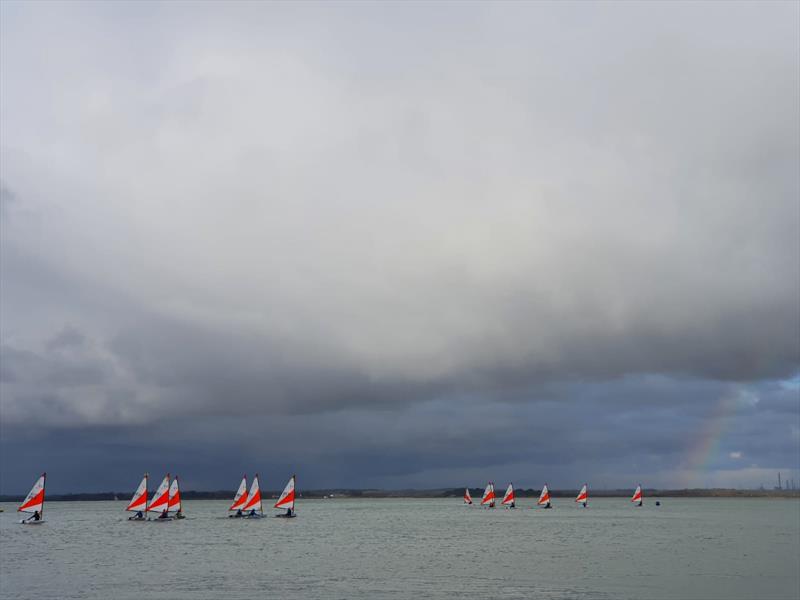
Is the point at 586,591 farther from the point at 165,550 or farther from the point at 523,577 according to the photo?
the point at 165,550

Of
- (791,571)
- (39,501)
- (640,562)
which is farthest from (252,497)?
(791,571)

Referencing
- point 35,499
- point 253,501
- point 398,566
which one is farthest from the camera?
point 253,501

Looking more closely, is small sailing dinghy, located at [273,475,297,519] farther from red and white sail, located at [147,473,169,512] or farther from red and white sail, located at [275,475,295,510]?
red and white sail, located at [147,473,169,512]

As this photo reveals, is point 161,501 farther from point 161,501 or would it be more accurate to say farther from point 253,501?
point 253,501

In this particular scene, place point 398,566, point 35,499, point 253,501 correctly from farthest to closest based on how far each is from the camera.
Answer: point 253,501 → point 35,499 → point 398,566

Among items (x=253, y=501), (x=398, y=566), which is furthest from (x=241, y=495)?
(x=398, y=566)

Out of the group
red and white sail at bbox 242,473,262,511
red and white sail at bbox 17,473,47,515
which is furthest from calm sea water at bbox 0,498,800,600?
red and white sail at bbox 242,473,262,511

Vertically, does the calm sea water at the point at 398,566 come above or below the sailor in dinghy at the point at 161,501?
below

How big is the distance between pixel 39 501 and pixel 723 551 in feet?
352

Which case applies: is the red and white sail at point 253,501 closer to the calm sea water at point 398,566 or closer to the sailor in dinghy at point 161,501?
the sailor in dinghy at point 161,501

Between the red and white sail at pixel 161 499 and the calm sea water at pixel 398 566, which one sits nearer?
the calm sea water at pixel 398 566

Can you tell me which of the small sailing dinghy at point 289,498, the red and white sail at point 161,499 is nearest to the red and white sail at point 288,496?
the small sailing dinghy at point 289,498

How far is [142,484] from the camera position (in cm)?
14638

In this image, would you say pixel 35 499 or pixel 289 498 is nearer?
pixel 35 499
